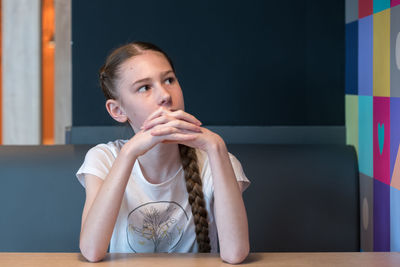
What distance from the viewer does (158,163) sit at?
4.41ft

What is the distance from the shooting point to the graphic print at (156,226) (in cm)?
130

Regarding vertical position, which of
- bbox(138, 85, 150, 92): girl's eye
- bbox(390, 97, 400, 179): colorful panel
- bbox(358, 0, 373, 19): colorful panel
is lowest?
bbox(390, 97, 400, 179): colorful panel

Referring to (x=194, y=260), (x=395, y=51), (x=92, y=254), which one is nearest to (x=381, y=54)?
(x=395, y=51)

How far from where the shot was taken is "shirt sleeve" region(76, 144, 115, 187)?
1.29 meters

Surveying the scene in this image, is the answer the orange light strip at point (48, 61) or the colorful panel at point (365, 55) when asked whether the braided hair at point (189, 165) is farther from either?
the orange light strip at point (48, 61)

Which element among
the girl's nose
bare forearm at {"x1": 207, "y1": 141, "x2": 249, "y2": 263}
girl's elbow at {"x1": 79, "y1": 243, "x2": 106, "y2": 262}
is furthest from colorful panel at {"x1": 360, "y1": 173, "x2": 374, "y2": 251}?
girl's elbow at {"x1": 79, "y1": 243, "x2": 106, "y2": 262}

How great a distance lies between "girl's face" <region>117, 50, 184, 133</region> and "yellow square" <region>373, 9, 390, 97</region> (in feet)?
1.70

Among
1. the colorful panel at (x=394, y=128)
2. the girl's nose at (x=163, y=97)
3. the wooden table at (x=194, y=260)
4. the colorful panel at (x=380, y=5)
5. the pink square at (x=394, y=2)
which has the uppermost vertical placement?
the colorful panel at (x=380, y=5)

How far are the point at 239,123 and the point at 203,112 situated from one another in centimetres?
13

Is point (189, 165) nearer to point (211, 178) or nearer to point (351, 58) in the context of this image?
point (211, 178)

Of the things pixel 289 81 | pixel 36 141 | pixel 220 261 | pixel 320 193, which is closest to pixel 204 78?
pixel 289 81

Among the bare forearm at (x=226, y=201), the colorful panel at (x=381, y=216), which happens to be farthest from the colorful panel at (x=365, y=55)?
the bare forearm at (x=226, y=201)

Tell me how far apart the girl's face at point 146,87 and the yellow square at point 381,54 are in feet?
1.70

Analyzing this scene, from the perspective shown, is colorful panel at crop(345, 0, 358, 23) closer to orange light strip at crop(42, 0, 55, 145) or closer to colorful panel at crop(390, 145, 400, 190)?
colorful panel at crop(390, 145, 400, 190)
